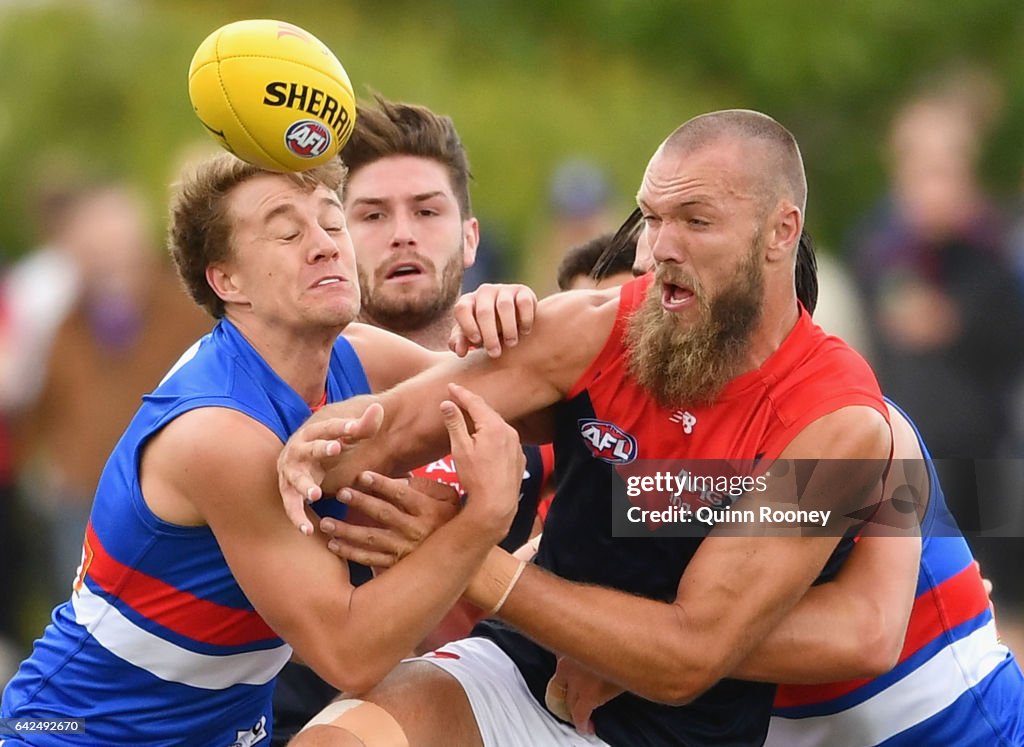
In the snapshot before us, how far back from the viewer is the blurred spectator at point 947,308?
895 cm

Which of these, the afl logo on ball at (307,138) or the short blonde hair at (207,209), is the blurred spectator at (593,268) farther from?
the afl logo on ball at (307,138)

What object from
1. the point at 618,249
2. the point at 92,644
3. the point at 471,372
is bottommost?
the point at 92,644

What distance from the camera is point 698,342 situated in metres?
5.30

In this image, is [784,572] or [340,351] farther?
[340,351]

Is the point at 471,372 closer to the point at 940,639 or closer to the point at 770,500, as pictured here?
the point at 770,500

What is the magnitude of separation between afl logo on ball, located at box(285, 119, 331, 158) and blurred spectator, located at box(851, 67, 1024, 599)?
446 centimetres

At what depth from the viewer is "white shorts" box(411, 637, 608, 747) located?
17.8 feet

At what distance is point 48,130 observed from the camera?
1194 centimetres

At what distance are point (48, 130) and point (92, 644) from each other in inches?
290

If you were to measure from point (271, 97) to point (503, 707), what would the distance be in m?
2.13

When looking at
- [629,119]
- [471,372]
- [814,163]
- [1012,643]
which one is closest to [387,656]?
[471,372]

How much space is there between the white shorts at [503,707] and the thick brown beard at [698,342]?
3.55ft

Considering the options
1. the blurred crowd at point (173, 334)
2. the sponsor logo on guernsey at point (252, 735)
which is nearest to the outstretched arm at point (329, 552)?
the sponsor logo on guernsey at point (252, 735)

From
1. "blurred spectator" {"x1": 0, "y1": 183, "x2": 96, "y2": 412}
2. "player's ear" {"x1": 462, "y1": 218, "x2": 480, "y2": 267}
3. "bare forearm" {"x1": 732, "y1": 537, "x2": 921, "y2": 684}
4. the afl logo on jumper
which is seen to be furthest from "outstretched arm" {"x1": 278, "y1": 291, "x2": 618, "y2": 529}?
"blurred spectator" {"x1": 0, "y1": 183, "x2": 96, "y2": 412}
